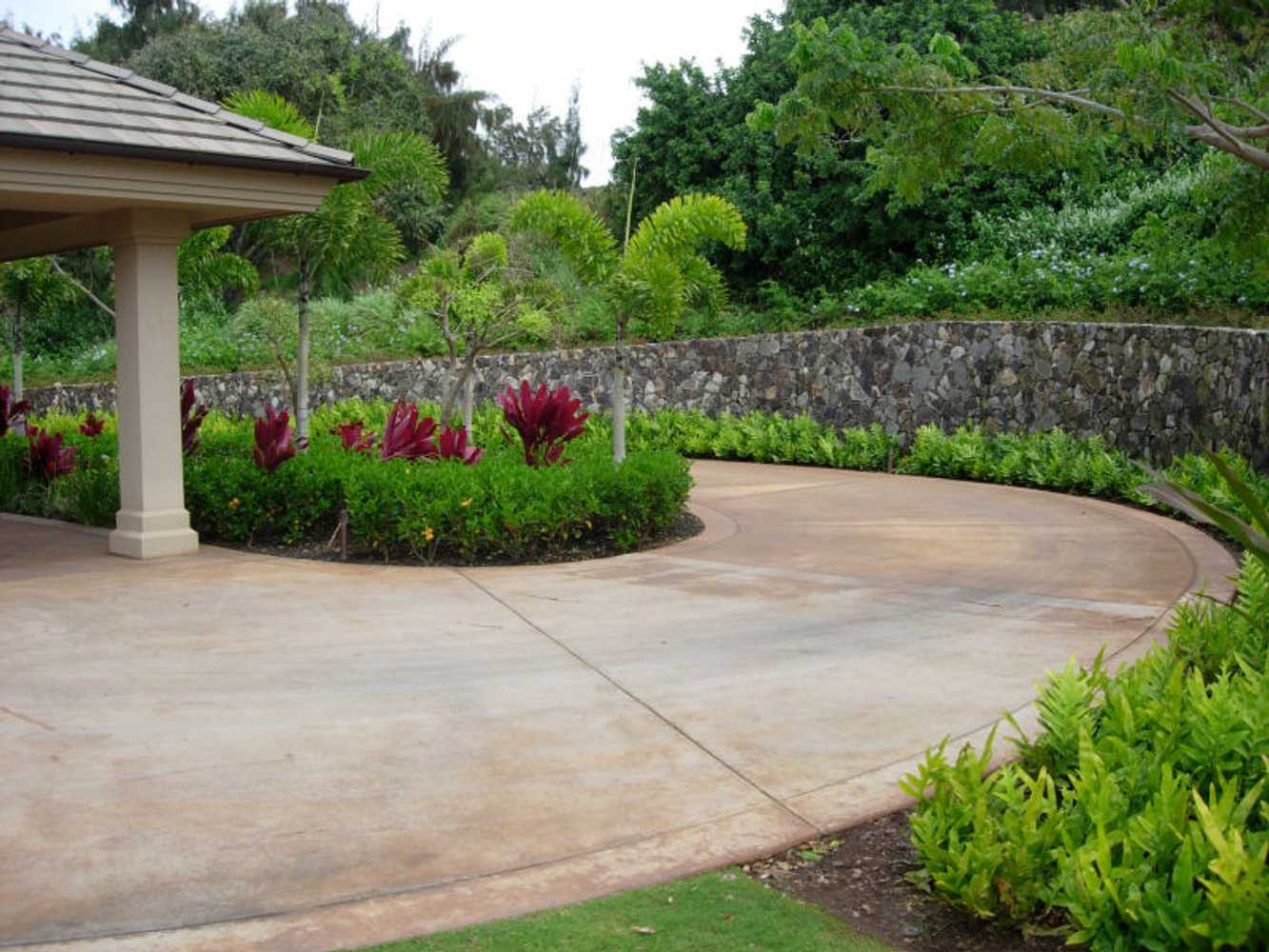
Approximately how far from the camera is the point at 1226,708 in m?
4.40

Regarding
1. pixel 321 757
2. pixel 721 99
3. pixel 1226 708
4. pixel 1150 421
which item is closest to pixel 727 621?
pixel 321 757

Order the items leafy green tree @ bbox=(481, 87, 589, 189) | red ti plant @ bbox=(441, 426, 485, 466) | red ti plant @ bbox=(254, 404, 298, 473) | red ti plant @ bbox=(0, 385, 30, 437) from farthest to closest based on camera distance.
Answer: leafy green tree @ bbox=(481, 87, 589, 189) → red ti plant @ bbox=(0, 385, 30, 437) → red ti plant @ bbox=(441, 426, 485, 466) → red ti plant @ bbox=(254, 404, 298, 473)

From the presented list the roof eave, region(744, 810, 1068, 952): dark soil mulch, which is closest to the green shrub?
region(744, 810, 1068, 952): dark soil mulch

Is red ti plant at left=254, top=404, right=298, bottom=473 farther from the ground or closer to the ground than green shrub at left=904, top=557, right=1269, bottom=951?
farther from the ground

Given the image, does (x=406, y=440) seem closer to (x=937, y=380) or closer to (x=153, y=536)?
(x=153, y=536)

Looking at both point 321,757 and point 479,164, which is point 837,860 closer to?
point 321,757

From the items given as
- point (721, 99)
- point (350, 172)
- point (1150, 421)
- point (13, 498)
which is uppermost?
point (721, 99)

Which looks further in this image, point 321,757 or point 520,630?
point 520,630

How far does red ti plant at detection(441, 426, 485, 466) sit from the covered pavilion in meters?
2.33

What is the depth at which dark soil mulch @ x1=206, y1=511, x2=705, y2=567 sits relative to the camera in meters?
10.1

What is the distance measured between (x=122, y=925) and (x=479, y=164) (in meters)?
37.3

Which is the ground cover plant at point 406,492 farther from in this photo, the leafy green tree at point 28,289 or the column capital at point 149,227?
the leafy green tree at point 28,289

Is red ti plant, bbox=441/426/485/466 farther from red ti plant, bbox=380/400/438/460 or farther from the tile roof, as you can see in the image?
the tile roof

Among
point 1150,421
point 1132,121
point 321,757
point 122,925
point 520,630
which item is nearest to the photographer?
point 122,925
